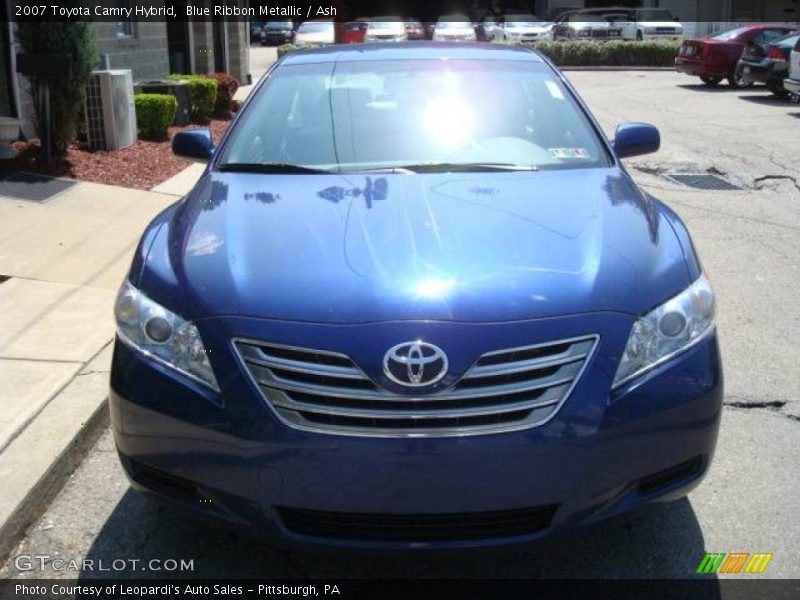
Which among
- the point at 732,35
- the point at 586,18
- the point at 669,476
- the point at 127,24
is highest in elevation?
the point at 586,18

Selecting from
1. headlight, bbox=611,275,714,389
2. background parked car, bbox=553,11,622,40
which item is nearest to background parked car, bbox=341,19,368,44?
background parked car, bbox=553,11,622,40

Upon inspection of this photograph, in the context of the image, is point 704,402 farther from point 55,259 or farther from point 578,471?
point 55,259

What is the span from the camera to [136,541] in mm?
3166

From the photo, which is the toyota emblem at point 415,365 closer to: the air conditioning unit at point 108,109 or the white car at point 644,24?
the air conditioning unit at point 108,109

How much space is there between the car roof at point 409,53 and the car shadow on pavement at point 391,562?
8.44 ft

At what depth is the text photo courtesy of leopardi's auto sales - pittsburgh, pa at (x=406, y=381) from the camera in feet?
8.33

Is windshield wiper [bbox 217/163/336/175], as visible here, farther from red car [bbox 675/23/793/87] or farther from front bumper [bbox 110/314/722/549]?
red car [bbox 675/23/793/87]

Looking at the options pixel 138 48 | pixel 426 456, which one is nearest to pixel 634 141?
pixel 426 456

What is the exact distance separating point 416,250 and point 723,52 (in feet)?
66.1

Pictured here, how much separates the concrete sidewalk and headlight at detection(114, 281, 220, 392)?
857 mm

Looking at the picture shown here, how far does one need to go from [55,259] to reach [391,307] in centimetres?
437

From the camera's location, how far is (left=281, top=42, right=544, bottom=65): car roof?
185 inches

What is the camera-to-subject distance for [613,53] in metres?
29.6

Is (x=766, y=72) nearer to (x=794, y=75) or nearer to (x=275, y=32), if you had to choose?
(x=794, y=75)
